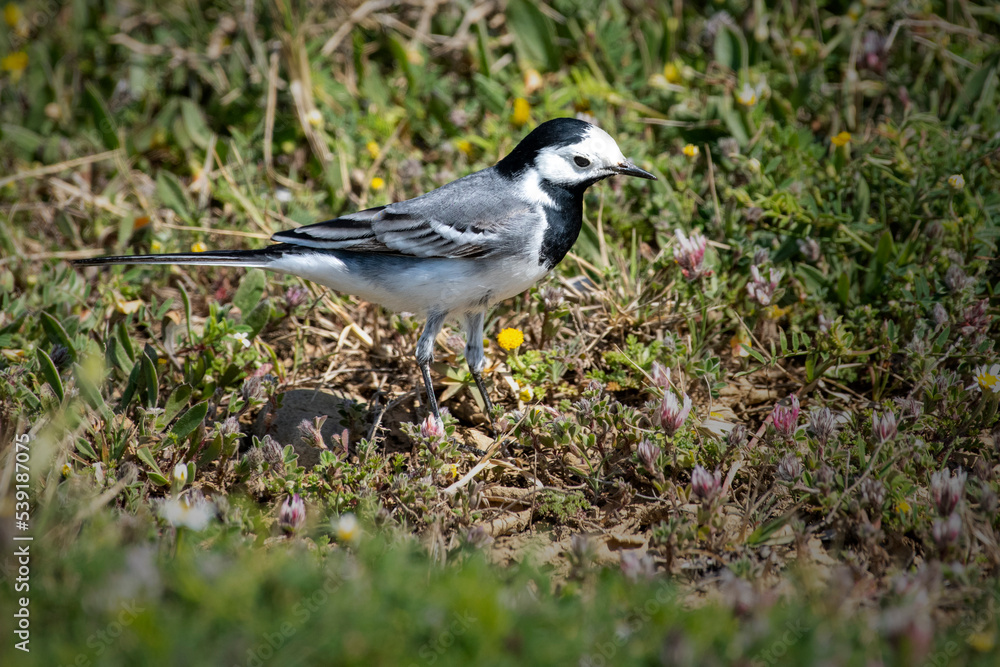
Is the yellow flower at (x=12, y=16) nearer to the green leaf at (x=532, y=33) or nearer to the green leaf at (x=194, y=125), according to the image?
the green leaf at (x=194, y=125)

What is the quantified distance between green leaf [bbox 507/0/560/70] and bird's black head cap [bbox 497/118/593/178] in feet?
8.25

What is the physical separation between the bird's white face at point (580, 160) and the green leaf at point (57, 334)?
2.64 metres

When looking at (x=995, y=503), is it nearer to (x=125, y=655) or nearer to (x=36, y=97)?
(x=125, y=655)

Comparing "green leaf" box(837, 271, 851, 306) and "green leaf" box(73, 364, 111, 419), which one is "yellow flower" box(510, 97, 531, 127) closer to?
"green leaf" box(837, 271, 851, 306)

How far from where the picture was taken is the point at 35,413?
4.03m

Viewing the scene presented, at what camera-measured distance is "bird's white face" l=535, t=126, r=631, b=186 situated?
4273 mm

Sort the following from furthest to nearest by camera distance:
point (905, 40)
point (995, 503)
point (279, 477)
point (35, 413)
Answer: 1. point (905, 40)
2. point (35, 413)
3. point (279, 477)
4. point (995, 503)

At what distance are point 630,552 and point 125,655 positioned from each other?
6.64ft

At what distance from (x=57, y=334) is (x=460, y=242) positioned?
220 cm

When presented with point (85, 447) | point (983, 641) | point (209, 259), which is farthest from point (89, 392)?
point (983, 641)

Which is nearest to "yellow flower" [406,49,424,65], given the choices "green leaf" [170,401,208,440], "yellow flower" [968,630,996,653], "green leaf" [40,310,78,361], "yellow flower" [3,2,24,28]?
"yellow flower" [3,2,24,28]

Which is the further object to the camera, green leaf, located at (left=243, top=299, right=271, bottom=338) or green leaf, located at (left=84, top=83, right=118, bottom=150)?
green leaf, located at (left=84, top=83, right=118, bottom=150)

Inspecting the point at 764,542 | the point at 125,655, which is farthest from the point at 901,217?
the point at 125,655

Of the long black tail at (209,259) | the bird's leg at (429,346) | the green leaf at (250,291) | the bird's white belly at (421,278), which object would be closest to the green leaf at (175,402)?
the long black tail at (209,259)
